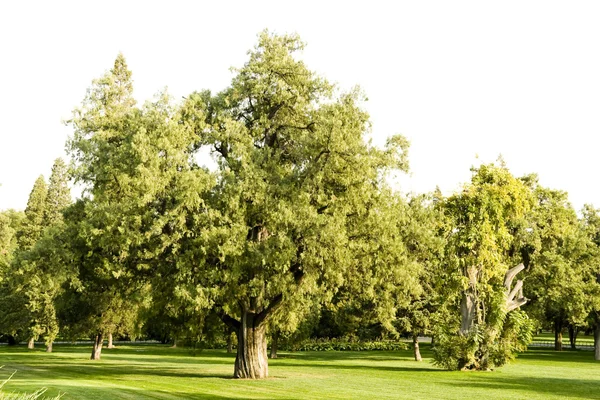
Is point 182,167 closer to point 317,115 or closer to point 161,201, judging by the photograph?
point 161,201

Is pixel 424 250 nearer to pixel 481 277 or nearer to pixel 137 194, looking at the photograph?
pixel 481 277

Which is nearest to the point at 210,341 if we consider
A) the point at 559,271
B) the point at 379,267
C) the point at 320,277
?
the point at 320,277

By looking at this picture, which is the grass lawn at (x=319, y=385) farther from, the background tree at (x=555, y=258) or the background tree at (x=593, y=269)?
the background tree at (x=593, y=269)

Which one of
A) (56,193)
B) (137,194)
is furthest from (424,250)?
(56,193)

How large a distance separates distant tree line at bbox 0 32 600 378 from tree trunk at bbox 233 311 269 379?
71 millimetres

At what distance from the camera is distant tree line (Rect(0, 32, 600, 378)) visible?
2811cm

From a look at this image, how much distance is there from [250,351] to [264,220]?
23.4ft

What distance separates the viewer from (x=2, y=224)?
8306cm

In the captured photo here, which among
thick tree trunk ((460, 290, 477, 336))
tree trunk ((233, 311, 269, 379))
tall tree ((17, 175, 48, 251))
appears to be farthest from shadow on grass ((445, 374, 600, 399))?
tall tree ((17, 175, 48, 251))

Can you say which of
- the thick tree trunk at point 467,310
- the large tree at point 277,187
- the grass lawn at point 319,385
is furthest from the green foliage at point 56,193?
the thick tree trunk at point 467,310

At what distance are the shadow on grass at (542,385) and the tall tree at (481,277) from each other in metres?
4.02

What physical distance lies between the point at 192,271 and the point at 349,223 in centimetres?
743

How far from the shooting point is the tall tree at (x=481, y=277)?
127 ft

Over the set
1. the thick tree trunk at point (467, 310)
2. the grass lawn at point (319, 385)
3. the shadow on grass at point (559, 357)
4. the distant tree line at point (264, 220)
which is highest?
the distant tree line at point (264, 220)
